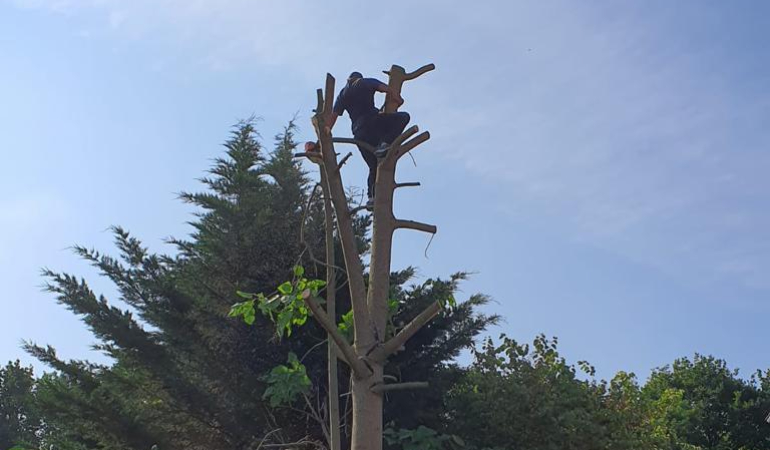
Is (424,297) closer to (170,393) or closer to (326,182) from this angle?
(170,393)

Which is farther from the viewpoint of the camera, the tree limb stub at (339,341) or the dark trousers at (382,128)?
the dark trousers at (382,128)

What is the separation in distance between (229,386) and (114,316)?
2382mm

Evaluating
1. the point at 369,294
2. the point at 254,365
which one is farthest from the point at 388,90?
the point at 254,365

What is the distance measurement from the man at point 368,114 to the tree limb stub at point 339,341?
126cm

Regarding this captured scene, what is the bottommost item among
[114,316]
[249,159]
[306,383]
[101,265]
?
[306,383]

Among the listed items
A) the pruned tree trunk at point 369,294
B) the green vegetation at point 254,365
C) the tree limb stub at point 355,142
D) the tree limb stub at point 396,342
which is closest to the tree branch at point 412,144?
the pruned tree trunk at point 369,294

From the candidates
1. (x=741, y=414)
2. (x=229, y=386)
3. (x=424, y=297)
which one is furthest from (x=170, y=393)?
(x=741, y=414)

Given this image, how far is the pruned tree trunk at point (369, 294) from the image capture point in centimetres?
520

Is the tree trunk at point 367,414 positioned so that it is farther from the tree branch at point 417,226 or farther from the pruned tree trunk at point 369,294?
the tree branch at point 417,226

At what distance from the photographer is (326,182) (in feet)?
20.1

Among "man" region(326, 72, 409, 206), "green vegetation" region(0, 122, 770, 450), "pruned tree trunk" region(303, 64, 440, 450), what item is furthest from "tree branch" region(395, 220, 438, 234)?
"green vegetation" region(0, 122, 770, 450)

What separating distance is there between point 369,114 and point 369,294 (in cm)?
143

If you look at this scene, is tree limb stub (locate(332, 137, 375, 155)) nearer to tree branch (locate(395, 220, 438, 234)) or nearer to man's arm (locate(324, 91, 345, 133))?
man's arm (locate(324, 91, 345, 133))

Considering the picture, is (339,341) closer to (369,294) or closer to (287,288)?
(369,294)
